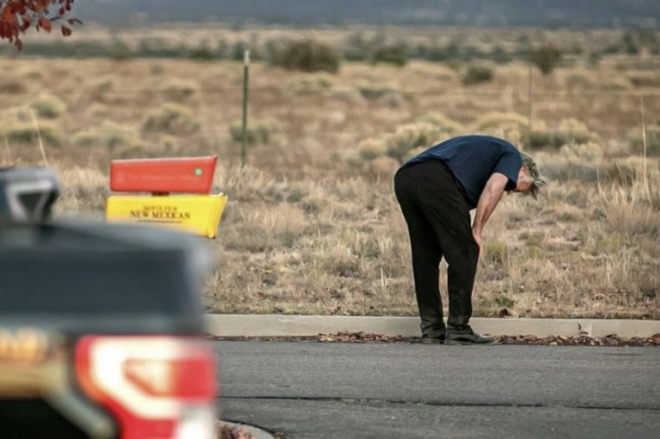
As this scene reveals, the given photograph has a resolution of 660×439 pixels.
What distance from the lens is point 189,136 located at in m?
33.5

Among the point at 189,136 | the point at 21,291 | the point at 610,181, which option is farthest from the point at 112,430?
the point at 189,136

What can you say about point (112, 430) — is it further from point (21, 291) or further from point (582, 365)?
point (582, 365)

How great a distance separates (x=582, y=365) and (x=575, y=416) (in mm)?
1739

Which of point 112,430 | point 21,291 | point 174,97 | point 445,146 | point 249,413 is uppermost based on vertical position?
point 21,291

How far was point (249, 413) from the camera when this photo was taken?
7.70 metres

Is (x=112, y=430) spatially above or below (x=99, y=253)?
below

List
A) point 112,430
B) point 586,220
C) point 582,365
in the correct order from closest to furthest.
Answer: point 112,430
point 582,365
point 586,220

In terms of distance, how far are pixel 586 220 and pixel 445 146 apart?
6.59 meters

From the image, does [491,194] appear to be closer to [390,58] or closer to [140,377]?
[140,377]

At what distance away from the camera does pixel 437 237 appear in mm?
10172

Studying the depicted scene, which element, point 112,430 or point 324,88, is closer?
point 112,430

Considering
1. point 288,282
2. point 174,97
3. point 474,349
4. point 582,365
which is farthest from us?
point 174,97

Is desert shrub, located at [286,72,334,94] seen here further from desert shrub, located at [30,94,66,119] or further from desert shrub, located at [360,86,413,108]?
desert shrub, located at [30,94,66,119]

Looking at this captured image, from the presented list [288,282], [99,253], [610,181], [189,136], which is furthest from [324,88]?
[99,253]
